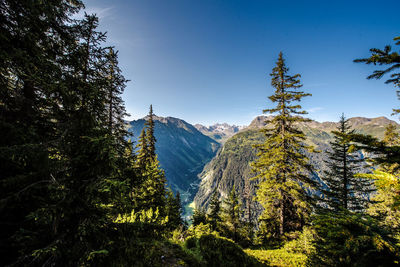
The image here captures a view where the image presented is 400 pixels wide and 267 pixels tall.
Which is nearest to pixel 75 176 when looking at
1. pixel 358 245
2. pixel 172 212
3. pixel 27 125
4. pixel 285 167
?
pixel 27 125

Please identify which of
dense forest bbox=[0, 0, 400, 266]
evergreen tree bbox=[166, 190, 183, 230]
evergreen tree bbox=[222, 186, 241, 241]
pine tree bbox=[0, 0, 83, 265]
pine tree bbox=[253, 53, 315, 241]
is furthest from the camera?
evergreen tree bbox=[222, 186, 241, 241]

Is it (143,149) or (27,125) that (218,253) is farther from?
(143,149)

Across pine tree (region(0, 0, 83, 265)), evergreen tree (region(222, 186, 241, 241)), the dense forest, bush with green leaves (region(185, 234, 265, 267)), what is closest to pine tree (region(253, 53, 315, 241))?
the dense forest

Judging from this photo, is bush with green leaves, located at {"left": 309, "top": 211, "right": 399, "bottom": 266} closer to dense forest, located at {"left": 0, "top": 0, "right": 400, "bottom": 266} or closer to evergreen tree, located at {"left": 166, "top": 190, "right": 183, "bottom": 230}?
dense forest, located at {"left": 0, "top": 0, "right": 400, "bottom": 266}

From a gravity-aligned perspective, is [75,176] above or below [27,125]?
below

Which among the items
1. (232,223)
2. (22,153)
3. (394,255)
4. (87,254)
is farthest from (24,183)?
(232,223)

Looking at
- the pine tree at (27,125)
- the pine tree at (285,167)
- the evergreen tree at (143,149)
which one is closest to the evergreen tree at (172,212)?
the evergreen tree at (143,149)

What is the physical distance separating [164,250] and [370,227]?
19.1ft

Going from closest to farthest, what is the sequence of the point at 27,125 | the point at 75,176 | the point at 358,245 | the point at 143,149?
the point at 358,245
the point at 75,176
the point at 27,125
the point at 143,149

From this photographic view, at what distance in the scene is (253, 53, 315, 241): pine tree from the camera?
1172 centimetres

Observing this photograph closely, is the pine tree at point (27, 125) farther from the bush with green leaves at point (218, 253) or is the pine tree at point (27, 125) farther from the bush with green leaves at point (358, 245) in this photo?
the bush with green leaves at point (358, 245)

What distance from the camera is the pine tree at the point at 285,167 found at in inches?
461

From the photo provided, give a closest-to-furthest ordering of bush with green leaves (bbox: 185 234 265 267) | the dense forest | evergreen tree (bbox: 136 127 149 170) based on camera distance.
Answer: the dense forest, bush with green leaves (bbox: 185 234 265 267), evergreen tree (bbox: 136 127 149 170)

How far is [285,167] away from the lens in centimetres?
1208
